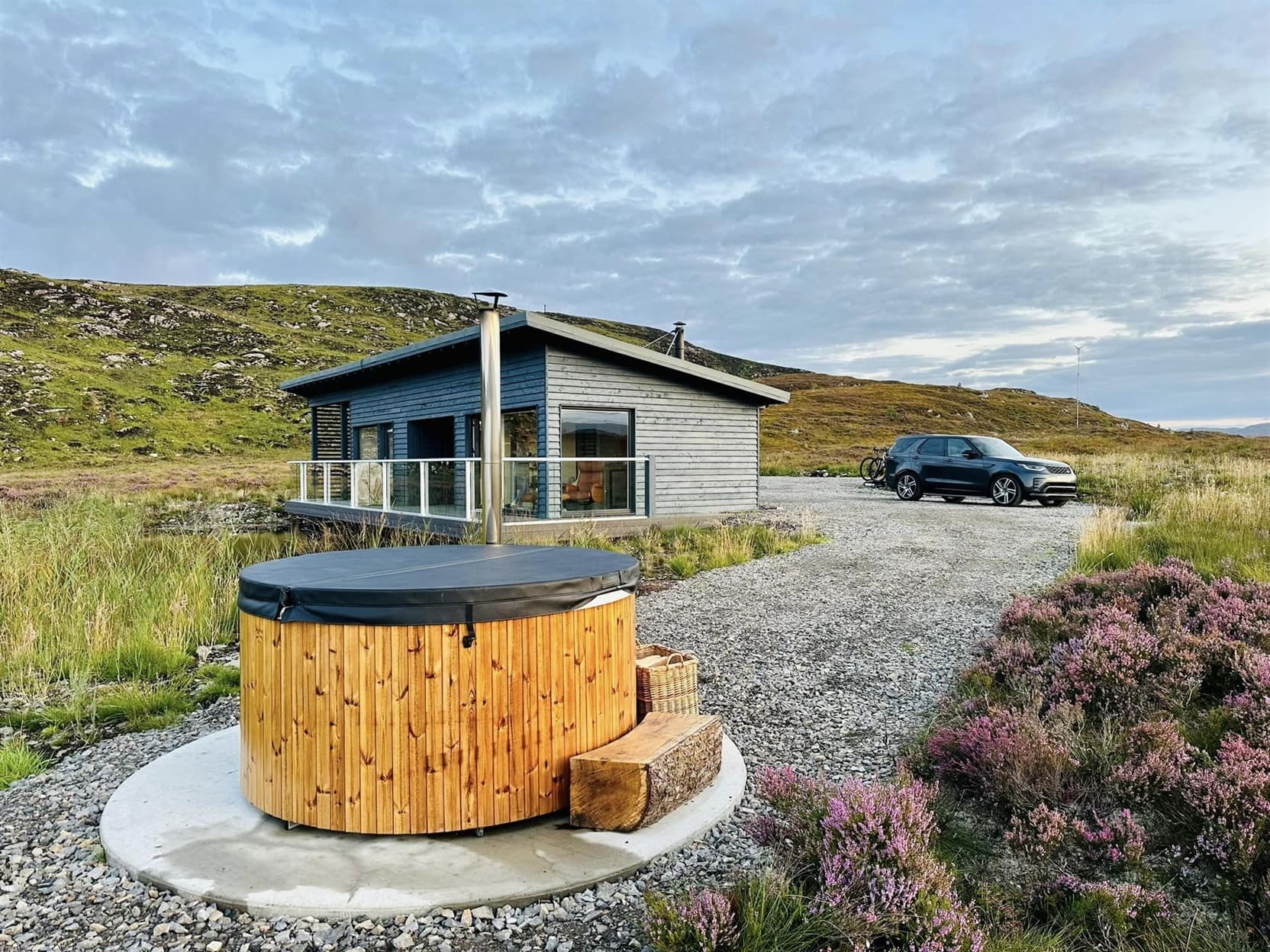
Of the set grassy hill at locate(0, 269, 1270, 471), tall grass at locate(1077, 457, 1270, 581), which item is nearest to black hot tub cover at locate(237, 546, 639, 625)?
tall grass at locate(1077, 457, 1270, 581)

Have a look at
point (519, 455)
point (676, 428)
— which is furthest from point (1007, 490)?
point (519, 455)

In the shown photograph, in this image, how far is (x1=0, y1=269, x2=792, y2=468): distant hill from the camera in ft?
133

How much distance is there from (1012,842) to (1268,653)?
8.90ft

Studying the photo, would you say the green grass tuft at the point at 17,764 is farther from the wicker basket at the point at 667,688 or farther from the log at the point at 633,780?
the wicker basket at the point at 667,688

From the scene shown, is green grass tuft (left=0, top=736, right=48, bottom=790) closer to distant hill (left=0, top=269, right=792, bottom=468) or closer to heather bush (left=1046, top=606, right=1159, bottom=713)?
heather bush (left=1046, top=606, right=1159, bottom=713)

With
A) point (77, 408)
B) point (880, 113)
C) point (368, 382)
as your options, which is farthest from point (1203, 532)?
point (77, 408)

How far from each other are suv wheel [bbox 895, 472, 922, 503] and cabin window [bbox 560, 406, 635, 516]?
774 cm

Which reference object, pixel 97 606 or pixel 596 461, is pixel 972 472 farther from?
pixel 97 606

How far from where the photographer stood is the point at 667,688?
12.3 feet

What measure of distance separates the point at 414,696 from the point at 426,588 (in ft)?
1.34

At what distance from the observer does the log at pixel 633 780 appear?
9.58ft

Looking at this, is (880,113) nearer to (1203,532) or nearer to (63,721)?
(1203,532)

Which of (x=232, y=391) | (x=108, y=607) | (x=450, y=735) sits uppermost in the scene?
(x=232, y=391)

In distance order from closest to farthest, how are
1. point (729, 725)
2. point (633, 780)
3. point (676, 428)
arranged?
point (633, 780) → point (729, 725) → point (676, 428)
